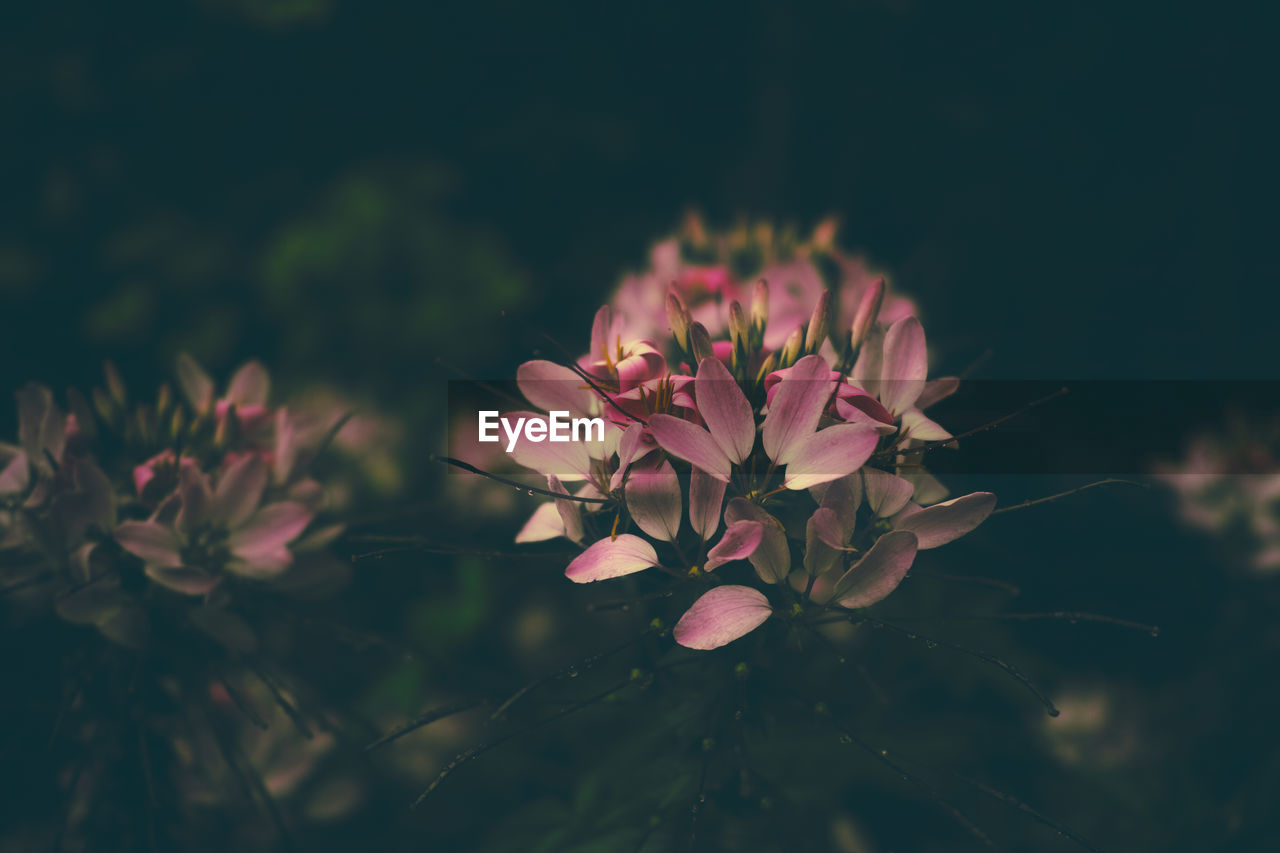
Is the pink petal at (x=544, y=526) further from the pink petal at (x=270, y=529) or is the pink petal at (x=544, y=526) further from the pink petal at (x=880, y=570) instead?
the pink petal at (x=270, y=529)

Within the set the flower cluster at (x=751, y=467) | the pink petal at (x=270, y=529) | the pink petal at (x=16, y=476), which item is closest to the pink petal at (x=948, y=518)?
the flower cluster at (x=751, y=467)

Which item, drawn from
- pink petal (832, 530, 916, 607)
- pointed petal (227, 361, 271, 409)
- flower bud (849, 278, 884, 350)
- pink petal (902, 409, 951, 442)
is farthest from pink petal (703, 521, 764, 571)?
pointed petal (227, 361, 271, 409)

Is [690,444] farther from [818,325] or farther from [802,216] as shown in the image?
[802,216]

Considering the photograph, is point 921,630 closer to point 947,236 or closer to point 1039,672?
point 1039,672

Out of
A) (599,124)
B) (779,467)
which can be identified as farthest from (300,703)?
(599,124)

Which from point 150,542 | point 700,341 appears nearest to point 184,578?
point 150,542

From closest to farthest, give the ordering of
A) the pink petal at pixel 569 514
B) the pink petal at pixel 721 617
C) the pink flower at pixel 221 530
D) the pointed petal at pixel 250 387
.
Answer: the pink petal at pixel 721 617 → the pink petal at pixel 569 514 → the pink flower at pixel 221 530 → the pointed petal at pixel 250 387
